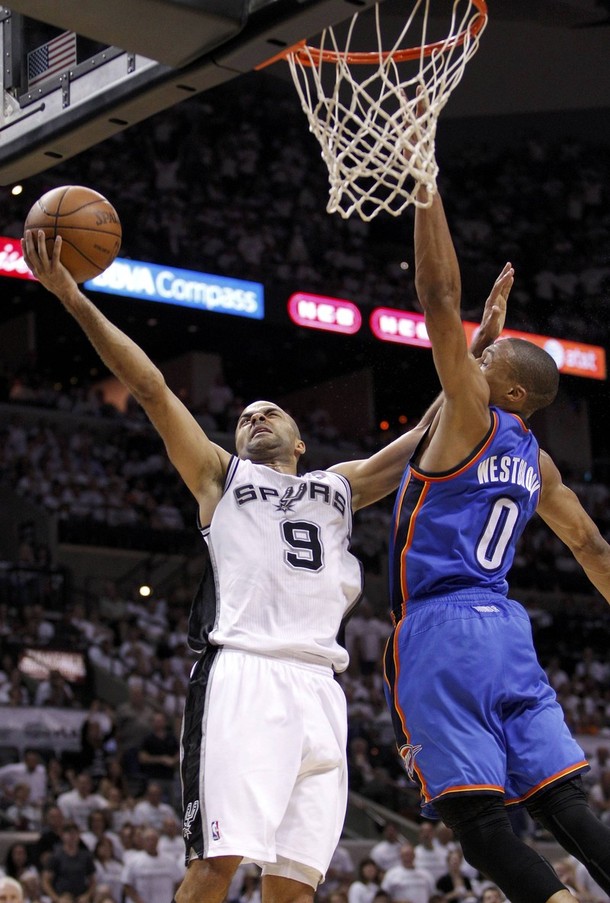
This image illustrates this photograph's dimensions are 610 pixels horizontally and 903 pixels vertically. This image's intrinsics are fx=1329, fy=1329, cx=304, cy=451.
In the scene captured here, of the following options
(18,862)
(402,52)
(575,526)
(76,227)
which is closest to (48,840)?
(18,862)

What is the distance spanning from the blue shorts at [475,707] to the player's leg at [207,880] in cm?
60

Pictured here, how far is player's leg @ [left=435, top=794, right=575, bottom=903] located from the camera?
350 centimetres

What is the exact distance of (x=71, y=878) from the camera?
9.32m

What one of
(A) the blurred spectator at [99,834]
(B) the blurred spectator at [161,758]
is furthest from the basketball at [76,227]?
(B) the blurred spectator at [161,758]

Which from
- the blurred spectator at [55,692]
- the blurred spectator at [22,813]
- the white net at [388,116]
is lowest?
the blurred spectator at [22,813]

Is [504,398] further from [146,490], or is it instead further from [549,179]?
[549,179]

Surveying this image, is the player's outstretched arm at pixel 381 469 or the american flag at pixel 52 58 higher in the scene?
the american flag at pixel 52 58

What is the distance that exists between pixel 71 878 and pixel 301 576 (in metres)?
6.02

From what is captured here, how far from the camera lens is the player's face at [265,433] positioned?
4438mm

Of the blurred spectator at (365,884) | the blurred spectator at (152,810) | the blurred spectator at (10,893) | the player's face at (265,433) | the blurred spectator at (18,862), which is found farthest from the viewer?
the blurred spectator at (152,810)

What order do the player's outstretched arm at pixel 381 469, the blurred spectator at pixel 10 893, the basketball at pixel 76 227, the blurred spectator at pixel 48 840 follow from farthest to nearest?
1. the blurred spectator at pixel 48 840
2. the blurred spectator at pixel 10 893
3. the player's outstretched arm at pixel 381 469
4. the basketball at pixel 76 227

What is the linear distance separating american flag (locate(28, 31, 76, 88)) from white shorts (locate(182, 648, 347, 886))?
1.98 m

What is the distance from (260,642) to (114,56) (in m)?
1.88

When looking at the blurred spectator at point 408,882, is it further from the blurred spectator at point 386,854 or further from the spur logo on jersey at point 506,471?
the spur logo on jersey at point 506,471
